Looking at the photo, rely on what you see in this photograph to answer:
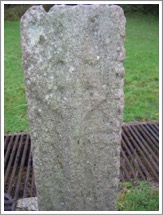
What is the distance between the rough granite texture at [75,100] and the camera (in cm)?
181

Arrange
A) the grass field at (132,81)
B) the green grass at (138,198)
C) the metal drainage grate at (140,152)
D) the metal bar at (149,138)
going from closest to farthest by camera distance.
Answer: the green grass at (138,198) → the metal drainage grate at (140,152) → the metal bar at (149,138) → the grass field at (132,81)

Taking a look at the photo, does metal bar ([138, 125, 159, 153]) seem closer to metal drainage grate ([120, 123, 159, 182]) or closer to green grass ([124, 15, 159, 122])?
metal drainage grate ([120, 123, 159, 182])

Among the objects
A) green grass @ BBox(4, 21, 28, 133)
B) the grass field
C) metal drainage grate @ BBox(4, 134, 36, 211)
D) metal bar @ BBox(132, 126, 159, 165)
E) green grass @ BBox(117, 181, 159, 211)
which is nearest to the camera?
Answer: green grass @ BBox(117, 181, 159, 211)

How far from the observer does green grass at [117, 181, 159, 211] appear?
8.61 feet

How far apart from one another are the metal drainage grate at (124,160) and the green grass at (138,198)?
14 centimetres

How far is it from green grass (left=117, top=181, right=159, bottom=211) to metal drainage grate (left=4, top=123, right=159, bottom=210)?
14cm

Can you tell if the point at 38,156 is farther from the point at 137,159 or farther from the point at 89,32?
the point at 137,159

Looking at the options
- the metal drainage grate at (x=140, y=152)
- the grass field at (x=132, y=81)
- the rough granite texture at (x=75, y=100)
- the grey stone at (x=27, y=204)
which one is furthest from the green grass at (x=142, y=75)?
the rough granite texture at (x=75, y=100)

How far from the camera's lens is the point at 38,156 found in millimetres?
2068

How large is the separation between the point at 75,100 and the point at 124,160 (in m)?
1.57

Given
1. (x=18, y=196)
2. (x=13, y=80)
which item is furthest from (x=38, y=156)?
(x=13, y=80)

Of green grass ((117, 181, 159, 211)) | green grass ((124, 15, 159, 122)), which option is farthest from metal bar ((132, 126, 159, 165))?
green grass ((117, 181, 159, 211))

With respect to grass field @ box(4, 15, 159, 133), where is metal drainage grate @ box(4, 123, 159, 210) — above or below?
below

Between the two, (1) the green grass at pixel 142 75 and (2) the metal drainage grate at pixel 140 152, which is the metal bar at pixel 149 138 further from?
(1) the green grass at pixel 142 75
